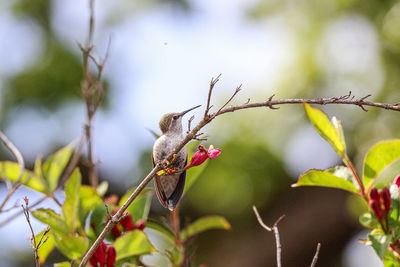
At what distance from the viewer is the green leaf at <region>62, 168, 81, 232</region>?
1315 millimetres

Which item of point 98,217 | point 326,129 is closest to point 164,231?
point 98,217

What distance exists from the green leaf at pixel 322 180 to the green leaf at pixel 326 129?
64 millimetres

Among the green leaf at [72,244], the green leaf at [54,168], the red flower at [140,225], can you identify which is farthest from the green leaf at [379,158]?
the green leaf at [54,168]

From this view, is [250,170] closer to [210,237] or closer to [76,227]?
[210,237]

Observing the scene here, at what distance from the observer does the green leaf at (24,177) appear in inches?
60.9

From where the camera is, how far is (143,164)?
4527 mm

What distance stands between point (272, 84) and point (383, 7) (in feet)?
5.67

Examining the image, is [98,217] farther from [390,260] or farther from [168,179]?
[390,260]

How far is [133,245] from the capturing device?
4.10ft

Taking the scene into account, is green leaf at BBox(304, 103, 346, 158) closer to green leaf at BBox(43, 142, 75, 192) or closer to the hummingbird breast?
the hummingbird breast

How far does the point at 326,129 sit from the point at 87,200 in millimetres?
733

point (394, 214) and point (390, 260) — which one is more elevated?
point (394, 214)

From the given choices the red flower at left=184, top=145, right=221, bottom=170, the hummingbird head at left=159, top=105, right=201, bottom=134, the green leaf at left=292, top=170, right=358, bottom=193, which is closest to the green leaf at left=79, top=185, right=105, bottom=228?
the hummingbird head at left=159, top=105, right=201, bottom=134

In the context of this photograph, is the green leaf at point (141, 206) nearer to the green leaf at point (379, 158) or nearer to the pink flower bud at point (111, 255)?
the pink flower bud at point (111, 255)
